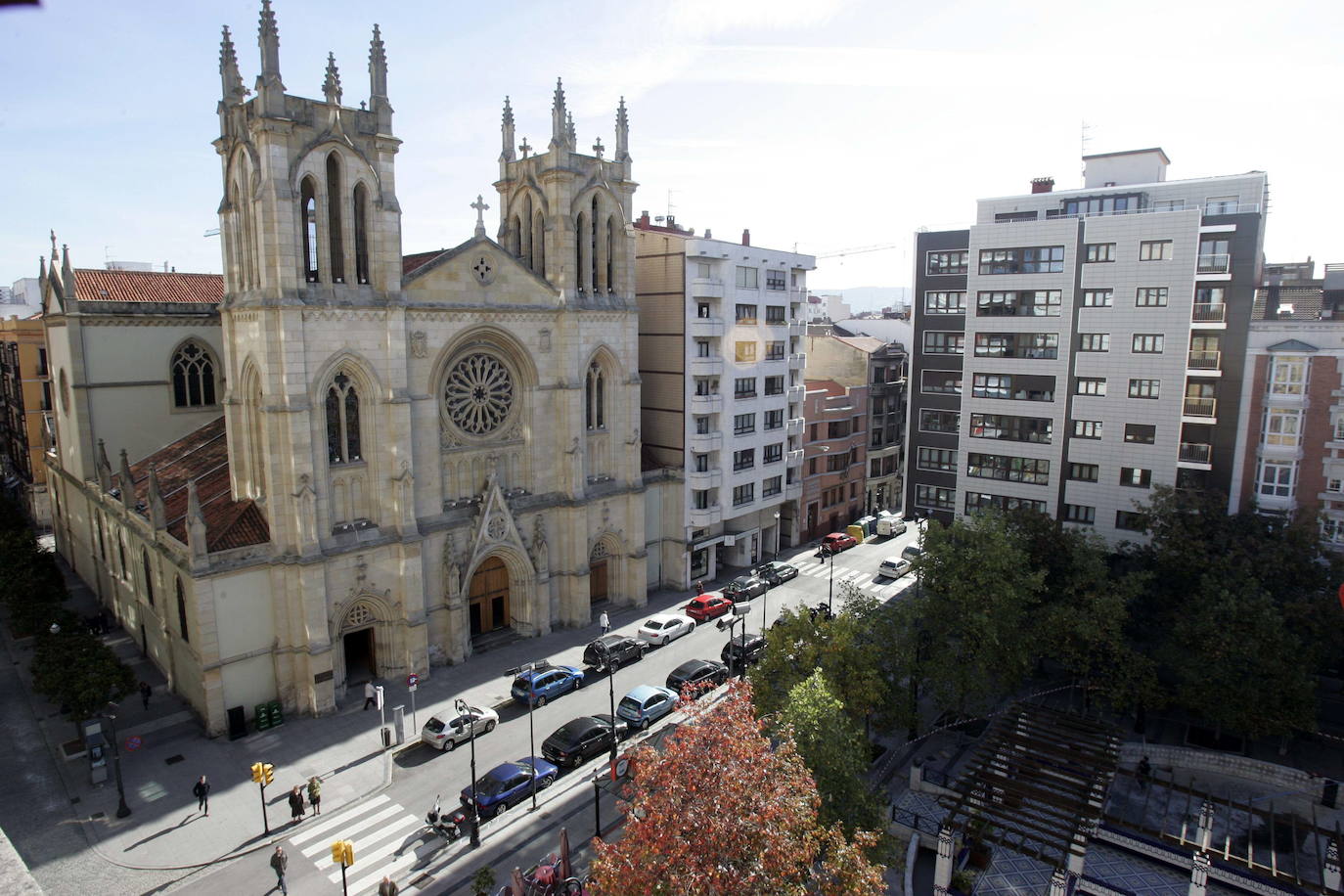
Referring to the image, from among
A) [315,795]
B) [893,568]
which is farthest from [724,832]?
[893,568]

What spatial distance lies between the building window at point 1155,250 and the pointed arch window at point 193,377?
5379 centimetres

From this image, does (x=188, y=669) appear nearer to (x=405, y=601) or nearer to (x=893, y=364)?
(x=405, y=601)

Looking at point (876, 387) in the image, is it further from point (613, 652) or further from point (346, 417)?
point (346, 417)

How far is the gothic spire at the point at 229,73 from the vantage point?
38.2 metres

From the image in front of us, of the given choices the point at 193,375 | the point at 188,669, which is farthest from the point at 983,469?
the point at 193,375

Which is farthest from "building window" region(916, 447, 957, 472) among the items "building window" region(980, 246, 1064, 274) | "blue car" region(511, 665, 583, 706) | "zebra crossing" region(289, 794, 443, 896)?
"zebra crossing" region(289, 794, 443, 896)

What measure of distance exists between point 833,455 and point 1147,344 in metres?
29.3

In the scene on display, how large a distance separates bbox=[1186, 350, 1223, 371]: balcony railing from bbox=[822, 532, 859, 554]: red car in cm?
2695

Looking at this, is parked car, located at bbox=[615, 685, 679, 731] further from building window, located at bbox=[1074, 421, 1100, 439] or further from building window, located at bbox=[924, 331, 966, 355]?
building window, located at bbox=[924, 331, 966, 355]

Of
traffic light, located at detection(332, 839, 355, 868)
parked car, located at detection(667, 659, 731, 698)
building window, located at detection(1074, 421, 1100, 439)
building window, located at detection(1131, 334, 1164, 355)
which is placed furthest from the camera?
building window, located at detection(1074, 421, 1100, 439)

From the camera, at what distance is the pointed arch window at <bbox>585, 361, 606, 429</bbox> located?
49.7m

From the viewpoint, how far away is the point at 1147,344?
44.7 metres

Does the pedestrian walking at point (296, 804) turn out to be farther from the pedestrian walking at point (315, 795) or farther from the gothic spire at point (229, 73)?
the gothic spire at point (229, 73)

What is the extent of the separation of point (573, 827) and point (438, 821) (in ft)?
16.1
